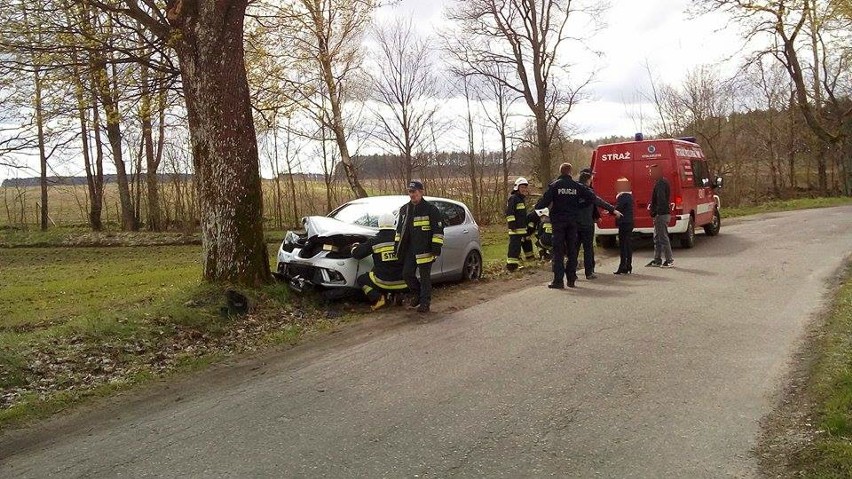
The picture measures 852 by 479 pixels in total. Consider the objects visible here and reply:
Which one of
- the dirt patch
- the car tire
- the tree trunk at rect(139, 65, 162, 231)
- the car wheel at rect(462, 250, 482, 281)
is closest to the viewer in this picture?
the dirt patch

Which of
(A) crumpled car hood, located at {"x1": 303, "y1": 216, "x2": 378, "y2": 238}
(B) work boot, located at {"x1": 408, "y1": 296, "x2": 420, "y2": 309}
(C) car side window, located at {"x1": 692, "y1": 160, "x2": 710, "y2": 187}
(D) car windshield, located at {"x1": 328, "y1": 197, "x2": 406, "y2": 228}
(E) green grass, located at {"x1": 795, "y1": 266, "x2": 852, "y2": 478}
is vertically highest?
(C) car side window, located at {"x1": 692, "y1": 160, "x2": 710, "y2": 187}

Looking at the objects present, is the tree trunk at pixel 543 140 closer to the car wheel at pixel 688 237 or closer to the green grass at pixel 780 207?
the green grass at pixel 780 207

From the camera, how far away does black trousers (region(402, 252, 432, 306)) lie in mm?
8766

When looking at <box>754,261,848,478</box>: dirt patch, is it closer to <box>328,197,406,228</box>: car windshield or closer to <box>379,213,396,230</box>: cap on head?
<box>379,213,396,230</box>: cap on head

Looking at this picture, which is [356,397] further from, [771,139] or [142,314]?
[771,139]

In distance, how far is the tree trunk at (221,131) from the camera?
27.8 ft

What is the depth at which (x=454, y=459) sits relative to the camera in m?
3.96

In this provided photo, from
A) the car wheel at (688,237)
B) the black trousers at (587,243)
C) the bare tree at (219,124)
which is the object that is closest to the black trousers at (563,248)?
the black trousers at (587,243)

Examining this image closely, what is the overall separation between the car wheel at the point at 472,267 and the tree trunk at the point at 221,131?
392cm

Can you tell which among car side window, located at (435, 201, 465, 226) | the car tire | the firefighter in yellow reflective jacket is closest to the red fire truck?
the car tire

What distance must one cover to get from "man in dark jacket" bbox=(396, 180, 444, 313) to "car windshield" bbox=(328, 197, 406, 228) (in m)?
0.81

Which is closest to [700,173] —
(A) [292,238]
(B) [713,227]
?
(B) [713,227]

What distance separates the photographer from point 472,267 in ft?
37.6

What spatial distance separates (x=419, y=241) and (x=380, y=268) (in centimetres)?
68
